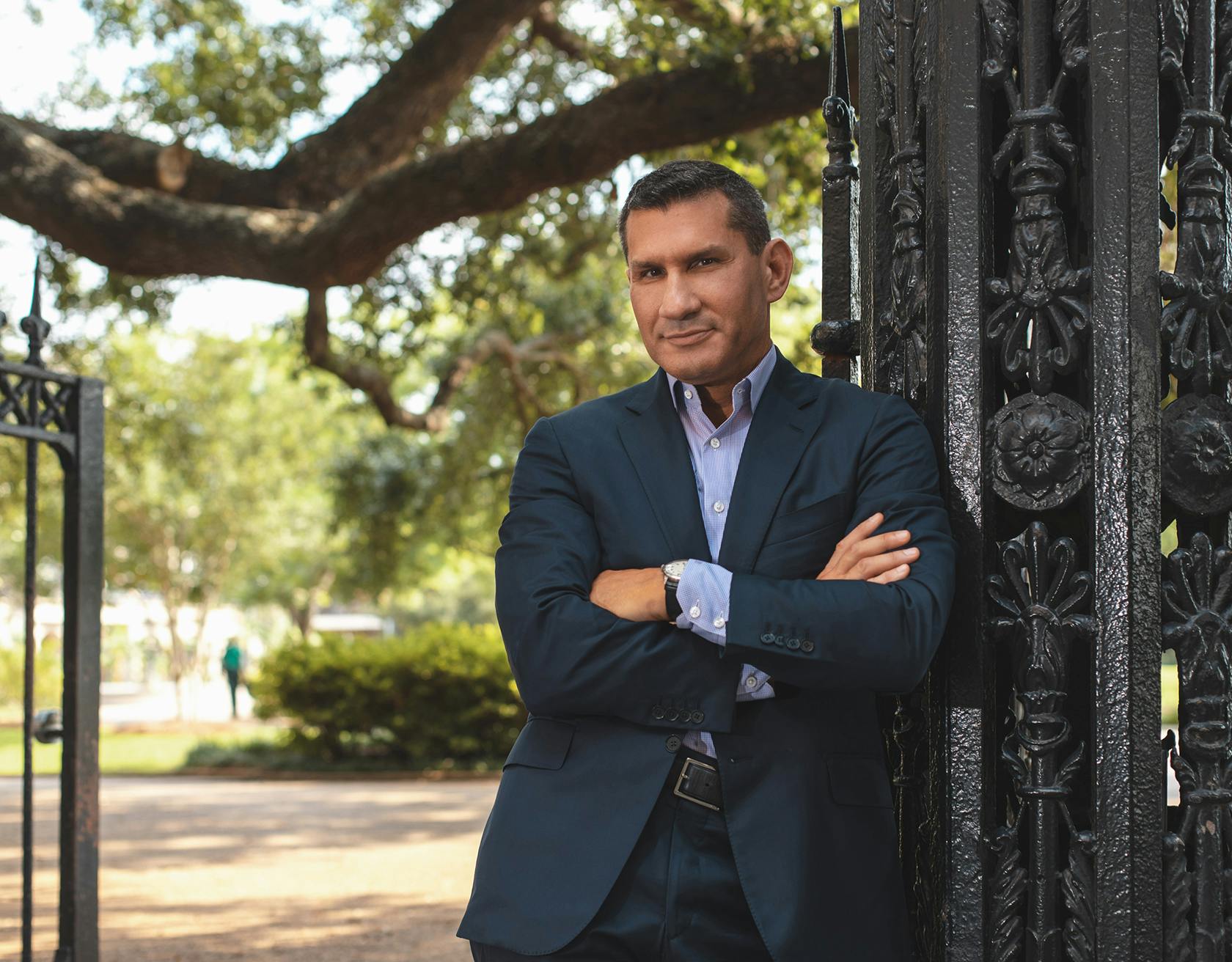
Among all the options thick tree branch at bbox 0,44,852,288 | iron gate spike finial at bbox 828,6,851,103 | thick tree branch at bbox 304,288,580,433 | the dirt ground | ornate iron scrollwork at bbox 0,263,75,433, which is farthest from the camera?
thick tree branch at bbox 304,288,580,433

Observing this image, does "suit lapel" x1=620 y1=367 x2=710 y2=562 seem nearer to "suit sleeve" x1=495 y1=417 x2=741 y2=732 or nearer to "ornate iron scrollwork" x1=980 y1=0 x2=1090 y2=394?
"suit sleeve" x1=495 y1=417 x2=741 y2=732

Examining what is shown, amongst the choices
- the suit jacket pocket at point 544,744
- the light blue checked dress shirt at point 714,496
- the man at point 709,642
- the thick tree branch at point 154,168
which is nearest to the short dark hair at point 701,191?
the man at point 709,642

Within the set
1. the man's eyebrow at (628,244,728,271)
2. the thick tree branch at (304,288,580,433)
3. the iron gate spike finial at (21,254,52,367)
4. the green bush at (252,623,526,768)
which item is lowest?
the green bush at (252,623,526,768)

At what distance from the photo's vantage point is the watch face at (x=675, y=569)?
7.57 feet

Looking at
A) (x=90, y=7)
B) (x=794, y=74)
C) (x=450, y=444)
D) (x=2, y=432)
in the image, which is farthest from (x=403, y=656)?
(x=2, y=432)

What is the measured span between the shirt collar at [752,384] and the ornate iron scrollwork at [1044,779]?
594mm

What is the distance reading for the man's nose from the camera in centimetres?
252

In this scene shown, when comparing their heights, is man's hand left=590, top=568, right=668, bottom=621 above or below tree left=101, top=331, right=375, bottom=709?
below

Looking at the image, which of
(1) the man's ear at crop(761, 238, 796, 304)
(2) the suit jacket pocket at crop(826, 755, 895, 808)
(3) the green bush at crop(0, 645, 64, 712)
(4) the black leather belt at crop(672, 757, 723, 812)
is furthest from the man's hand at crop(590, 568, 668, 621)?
(3) the green bush at crop(0, 645, 64, 712)

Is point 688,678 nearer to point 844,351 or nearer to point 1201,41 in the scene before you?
point 844,351

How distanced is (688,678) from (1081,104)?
122 cm

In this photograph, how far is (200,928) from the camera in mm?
8688

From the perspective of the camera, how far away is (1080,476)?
7.33 feet

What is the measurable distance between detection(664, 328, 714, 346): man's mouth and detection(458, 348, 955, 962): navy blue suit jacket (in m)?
0.16
